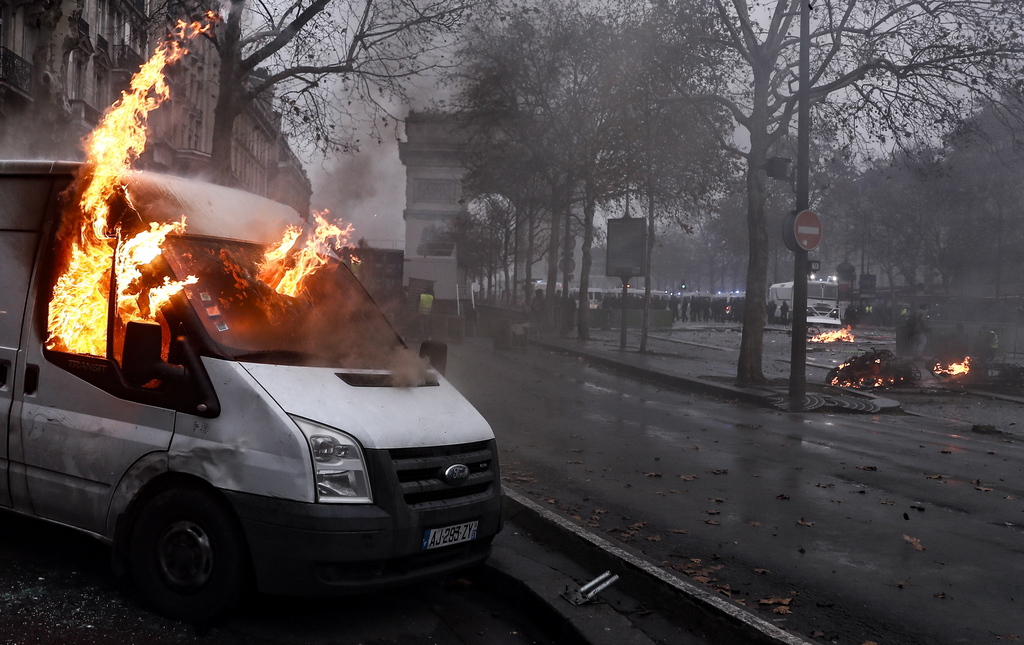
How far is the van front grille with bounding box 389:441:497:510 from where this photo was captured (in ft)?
12.9

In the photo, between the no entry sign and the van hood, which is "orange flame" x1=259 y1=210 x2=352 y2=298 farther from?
the no entry sign

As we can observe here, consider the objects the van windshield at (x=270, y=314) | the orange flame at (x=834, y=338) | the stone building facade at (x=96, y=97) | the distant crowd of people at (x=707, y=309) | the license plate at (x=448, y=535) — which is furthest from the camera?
the distant crowd of people at (x=707, y=309)

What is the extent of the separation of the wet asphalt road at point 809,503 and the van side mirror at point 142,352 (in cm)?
295

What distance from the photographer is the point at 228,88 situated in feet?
53.6

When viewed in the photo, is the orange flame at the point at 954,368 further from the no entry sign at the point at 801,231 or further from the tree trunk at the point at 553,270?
the tree trunk at the point at 553,270

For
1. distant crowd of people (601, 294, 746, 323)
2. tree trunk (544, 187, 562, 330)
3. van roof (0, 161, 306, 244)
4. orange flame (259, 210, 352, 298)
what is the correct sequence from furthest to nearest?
distant crowd of people (601, 294, 746, 323) < tree trunk (544, 187, 562, 330) < orange flame (259, 210, 352, 298) < van roof (0, 161, 306, 244)

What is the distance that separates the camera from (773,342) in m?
33.3

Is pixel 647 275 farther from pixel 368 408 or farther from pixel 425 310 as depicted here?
pixel 368 408

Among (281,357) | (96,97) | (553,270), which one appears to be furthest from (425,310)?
(281,357)

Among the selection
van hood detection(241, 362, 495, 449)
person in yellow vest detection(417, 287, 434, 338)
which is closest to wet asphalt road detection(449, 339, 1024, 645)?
van hood detection(241, 362, 495, 449)

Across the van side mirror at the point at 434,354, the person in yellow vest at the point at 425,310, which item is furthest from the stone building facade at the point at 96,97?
the person in yellow vest at the point at 425,310

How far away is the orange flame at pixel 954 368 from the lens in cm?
1839

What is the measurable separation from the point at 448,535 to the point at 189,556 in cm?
117

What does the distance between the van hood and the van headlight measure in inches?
1.4
